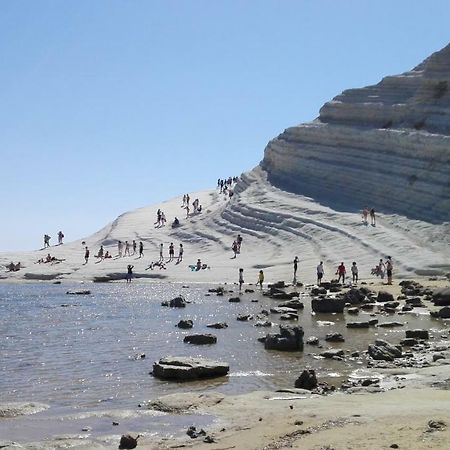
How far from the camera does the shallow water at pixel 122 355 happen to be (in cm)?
1300

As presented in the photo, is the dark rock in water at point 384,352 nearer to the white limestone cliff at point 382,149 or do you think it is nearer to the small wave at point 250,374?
the small wave at point 250,374

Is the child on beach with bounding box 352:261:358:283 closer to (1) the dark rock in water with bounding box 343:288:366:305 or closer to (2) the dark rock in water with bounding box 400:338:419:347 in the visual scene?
(1) the dark rock in water with bounding box 343:288:366:305

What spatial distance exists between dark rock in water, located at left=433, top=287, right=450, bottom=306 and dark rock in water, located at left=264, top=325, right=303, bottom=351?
1265 cm

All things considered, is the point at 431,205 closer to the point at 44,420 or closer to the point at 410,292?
the point at 410,292

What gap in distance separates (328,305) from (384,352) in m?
12.2

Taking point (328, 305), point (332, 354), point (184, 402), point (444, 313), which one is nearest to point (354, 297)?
point (328, 305)

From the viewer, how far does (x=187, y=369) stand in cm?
1619

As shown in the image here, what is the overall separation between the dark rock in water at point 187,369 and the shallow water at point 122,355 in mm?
→ 274

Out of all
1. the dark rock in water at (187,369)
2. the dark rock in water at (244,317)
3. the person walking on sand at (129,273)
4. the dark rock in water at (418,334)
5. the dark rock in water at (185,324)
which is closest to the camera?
the dark rock in water at (187,369)

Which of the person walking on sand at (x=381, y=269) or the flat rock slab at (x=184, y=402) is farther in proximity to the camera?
the person walking on sand at (x=381, y=269)

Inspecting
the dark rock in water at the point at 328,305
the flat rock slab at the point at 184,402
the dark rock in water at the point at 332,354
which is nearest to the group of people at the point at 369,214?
the dark rock in water at the point at 328,305

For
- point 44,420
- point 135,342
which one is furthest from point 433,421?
point 135,342

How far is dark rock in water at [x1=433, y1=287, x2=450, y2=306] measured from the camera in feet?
102

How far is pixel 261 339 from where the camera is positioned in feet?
73.3
